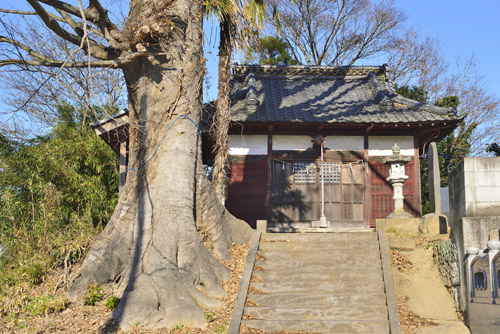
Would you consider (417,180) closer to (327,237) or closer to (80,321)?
(327,237)

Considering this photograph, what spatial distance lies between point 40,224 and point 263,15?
6922 millimetres

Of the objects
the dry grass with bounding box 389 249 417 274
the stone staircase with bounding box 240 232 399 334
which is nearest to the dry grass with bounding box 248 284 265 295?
the stone staircase with bounding box 240 232 399 334

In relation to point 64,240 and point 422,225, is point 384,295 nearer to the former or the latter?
point 422,225

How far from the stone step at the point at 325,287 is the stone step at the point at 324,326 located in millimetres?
946

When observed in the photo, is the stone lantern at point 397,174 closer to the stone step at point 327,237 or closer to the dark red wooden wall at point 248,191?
the stone step at point 327,237

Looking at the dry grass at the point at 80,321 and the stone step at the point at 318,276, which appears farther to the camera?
the stone step at the point at 318,276

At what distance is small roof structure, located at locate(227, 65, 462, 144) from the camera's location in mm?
15633

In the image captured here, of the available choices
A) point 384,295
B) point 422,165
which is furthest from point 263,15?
point 422,165

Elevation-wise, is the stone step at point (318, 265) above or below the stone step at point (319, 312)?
above

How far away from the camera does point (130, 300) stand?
7.99 metres

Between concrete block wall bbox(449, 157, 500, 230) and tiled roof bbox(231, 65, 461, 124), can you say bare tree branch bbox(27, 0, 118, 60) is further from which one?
concrete block wall bbox(449, 157, 500, 230)

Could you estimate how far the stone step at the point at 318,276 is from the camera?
9.30 m

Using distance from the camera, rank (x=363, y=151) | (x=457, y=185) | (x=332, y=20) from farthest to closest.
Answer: (x=332, y=20)
(x=363, y=151)
(x=457, y=185)

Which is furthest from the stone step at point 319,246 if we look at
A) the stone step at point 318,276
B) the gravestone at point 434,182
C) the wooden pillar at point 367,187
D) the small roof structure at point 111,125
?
the wooden pillar at point 367,187
